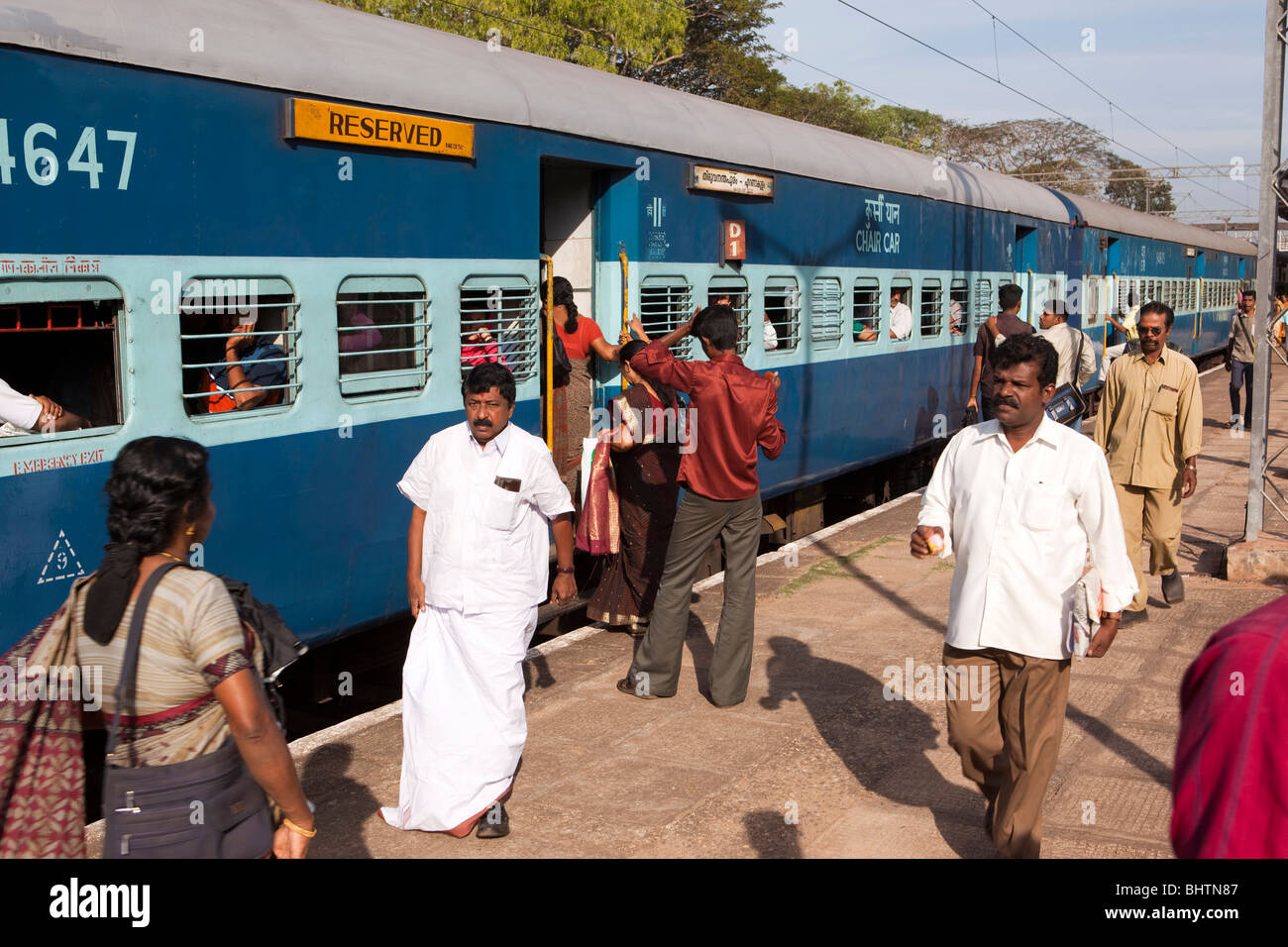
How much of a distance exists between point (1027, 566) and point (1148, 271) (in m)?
21.1

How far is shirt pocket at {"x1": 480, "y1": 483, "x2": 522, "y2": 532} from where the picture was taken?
4602mm

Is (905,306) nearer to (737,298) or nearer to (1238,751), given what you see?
(737,298)

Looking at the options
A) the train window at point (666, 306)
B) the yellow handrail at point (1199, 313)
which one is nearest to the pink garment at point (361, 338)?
the train window at point (666, 306)

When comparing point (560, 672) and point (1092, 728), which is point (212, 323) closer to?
point (560, 672)

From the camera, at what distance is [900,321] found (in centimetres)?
1224

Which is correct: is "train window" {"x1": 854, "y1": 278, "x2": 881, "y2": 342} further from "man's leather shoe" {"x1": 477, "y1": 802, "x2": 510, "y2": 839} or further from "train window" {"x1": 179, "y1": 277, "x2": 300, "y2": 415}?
"man's leather shoe" {"x1": 477, "y1": 802, "x2": 510, "y2": 839}

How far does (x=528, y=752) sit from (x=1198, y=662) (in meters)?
4.17

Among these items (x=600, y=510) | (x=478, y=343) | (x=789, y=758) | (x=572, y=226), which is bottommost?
(x=789, y=758)

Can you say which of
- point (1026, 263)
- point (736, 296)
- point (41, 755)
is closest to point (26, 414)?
point (41, 755)

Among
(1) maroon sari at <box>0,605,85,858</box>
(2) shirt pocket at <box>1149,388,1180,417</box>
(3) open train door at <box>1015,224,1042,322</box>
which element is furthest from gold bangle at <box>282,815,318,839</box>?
(3) open train door at <box>1015,224,1042,322</box>

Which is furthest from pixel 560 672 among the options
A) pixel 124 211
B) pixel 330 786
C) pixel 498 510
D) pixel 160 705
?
pixel 160 705

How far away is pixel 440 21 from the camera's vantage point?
24656 mm

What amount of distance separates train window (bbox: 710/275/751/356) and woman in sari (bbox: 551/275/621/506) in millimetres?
1318

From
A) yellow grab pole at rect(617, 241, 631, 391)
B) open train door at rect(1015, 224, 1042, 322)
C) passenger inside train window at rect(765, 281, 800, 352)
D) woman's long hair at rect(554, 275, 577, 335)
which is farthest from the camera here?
open train door at rect(1015, 224, 1042, 322)
